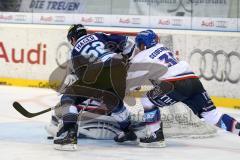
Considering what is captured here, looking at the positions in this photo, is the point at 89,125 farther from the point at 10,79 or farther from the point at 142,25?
the point at 10,79

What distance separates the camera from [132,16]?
10141 mm

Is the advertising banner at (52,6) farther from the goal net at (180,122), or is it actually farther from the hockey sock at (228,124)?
the hockey sock at (228,124)

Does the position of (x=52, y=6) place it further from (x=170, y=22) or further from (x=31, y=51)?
(x=170, y=22)

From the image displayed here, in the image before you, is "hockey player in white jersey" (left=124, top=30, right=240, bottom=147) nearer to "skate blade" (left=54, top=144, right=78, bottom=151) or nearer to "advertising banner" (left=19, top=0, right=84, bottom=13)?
"skate blade" (left=54, top=144, right=78, bottom=151)

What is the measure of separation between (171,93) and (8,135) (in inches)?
64.9

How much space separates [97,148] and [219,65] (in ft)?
11.9

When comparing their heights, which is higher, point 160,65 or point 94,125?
point 160,65

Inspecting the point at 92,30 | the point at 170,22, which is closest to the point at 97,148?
the point at 170,22

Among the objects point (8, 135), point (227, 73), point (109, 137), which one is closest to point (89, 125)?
point (109, 137)

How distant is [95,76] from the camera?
5.68 metres

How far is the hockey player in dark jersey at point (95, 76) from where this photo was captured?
5.46 meters

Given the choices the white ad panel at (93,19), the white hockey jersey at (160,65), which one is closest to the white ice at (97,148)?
the white hockey jersey at (160,65)

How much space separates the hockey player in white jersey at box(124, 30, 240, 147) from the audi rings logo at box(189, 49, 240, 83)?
326cm

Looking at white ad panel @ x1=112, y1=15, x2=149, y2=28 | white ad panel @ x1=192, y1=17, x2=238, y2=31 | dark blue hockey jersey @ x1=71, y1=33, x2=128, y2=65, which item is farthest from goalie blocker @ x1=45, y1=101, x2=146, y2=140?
white ad panel @ x1=112, y1=15, x2=149, y2=28
